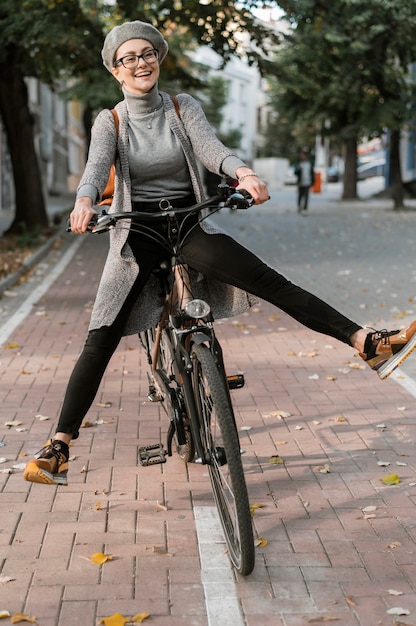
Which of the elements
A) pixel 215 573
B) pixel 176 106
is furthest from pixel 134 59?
pixel 215 573

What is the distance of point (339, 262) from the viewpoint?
17000mm

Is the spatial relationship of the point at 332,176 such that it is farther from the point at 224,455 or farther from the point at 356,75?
the point at 224,455

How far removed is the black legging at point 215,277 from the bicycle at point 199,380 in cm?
8

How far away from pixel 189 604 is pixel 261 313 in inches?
309

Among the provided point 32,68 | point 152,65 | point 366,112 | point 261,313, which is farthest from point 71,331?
point 366,112

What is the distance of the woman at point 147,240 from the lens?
15.1 feet

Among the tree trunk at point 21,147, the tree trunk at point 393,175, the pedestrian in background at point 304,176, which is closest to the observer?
the tree trunk at point 21,147

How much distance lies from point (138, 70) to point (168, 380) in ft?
4.54

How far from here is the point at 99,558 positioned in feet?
13.9

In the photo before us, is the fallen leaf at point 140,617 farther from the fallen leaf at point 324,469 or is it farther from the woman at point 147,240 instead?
the fallen leaf at point 324,469

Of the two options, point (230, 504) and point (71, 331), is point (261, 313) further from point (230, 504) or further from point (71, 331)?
point (230, 504)

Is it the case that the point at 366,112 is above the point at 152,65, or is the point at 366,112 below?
below

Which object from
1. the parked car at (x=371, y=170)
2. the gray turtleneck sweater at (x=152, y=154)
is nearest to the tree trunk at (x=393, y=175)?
the gray turtleneck sweater at (x=152, y=154)

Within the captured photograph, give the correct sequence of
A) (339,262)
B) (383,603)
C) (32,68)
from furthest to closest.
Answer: (32,68), (339,262), (383,603)
